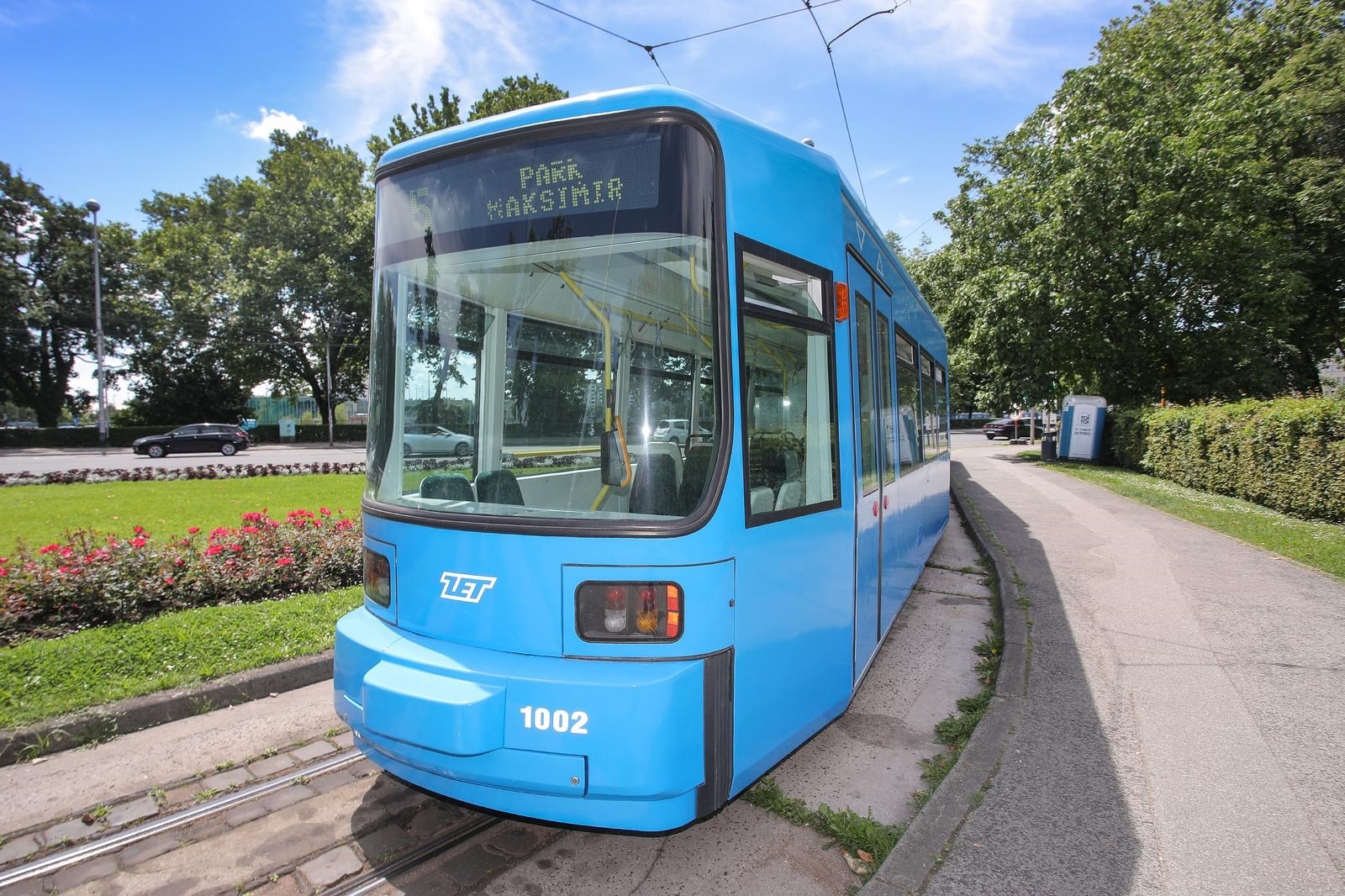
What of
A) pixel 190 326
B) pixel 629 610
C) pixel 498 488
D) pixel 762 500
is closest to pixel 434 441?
pixel 498 488

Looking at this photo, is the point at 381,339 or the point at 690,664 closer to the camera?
the point at 690,664

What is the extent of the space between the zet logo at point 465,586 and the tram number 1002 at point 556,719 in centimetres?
48

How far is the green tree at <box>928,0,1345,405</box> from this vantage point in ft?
73.0

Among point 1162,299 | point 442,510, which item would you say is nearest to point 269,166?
point 1162,299

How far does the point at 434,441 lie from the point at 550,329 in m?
0.78

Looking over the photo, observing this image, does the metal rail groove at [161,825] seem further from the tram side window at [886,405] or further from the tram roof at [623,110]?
the tram side window at [886,405]

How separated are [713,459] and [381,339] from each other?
177 centimetres

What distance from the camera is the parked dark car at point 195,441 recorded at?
100 feet

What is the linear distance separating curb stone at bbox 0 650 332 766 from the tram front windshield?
87.5 inches

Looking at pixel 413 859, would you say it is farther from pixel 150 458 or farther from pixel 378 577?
pixel 150 458

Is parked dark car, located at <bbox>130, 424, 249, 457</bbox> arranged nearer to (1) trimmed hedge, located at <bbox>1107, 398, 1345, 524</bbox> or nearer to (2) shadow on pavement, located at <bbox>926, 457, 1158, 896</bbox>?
(2) shadow on pavement, located at <bbox>926, 457, 1158, 896</bbox>

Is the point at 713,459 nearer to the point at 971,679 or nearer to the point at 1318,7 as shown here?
the point at 971,679

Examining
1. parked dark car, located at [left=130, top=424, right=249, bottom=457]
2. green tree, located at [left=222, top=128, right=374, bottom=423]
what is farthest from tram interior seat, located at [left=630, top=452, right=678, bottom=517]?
green tree, located at [left=222, top=128, right=374, bottom=423]

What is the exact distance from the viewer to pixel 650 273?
111 inches
